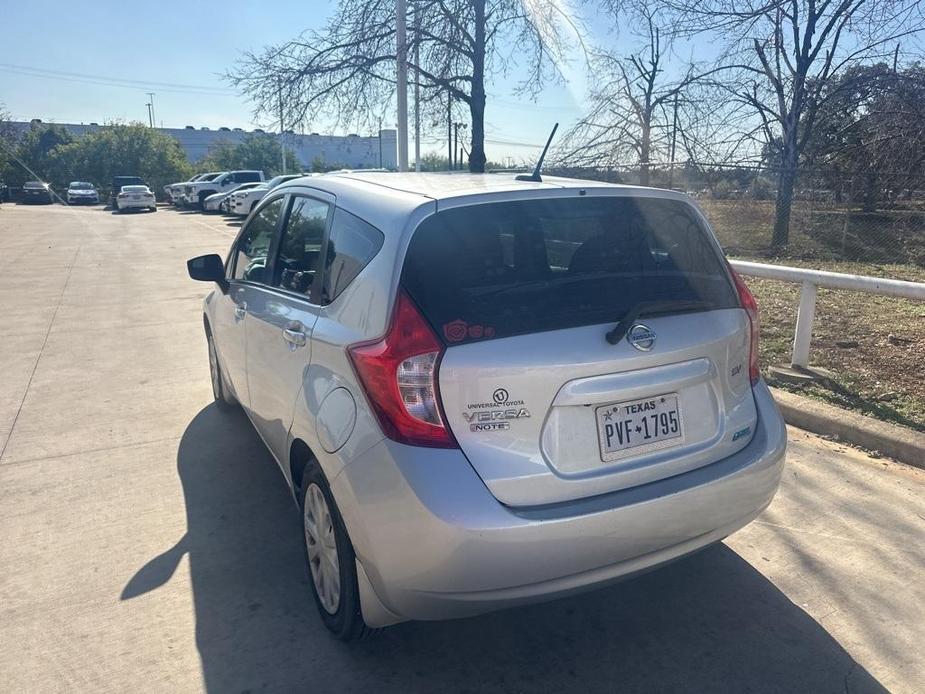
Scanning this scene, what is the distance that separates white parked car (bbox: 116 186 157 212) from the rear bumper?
3779cm

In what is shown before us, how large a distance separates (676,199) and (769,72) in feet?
50.3

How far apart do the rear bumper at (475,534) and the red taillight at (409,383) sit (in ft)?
0.18

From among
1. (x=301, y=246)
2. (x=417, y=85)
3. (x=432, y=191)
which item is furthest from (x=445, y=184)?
(x=417, y=85)

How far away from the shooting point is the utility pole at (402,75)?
11758 millimetres

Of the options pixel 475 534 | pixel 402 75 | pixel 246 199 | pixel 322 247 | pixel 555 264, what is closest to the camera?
pixel 475 534

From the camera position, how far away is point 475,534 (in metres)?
2.28

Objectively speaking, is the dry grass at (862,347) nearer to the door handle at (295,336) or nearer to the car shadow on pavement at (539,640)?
the car shadow on pavement at (539,640)

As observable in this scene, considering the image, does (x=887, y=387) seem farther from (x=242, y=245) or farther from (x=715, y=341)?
(x=242, y=245)

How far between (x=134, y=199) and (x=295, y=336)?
37.1 meters

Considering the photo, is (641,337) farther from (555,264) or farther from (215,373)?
(215,373)

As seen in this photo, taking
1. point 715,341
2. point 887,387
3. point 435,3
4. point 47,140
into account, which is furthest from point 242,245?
point 47,140

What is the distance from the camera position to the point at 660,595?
3152 millimetres

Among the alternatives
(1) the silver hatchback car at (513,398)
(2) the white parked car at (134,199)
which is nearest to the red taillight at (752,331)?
(1) the silver hatchback car at (513,398)

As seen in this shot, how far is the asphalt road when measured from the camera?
2.69m
